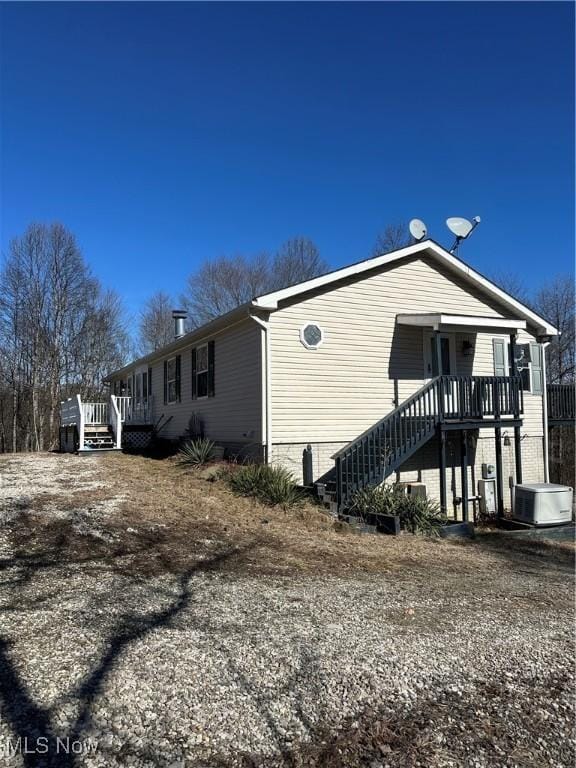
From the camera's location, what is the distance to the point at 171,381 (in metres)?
18.0

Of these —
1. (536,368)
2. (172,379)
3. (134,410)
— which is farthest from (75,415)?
(536,368)

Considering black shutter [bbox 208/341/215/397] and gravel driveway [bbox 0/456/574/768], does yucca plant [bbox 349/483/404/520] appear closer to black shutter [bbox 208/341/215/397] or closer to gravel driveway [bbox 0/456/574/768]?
gravel driveway [bbox 0/456/574/768]

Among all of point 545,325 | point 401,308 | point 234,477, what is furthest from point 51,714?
point 545,325

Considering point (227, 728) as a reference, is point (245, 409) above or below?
above

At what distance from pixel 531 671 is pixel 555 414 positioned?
536 inches

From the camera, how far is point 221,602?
523 centimetres

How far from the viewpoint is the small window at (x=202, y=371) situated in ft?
49.7

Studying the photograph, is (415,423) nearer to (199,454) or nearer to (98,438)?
(199,454)

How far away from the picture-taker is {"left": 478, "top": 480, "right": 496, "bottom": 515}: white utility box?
14203 mm

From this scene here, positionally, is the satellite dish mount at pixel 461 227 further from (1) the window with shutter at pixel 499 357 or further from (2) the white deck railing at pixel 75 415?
(2) the white deck railing at pixel 75 415

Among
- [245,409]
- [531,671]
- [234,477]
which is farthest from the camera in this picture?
[245,409]

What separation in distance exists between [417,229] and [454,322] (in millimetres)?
2828

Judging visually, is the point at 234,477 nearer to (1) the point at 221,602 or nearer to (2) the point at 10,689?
(1) the point at 221,602

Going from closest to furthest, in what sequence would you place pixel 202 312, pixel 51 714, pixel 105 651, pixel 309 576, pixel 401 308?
pixel 51 714 → pixel 105 651 → pixel 309 576 → pixel 401 308 → pixel 202 312
